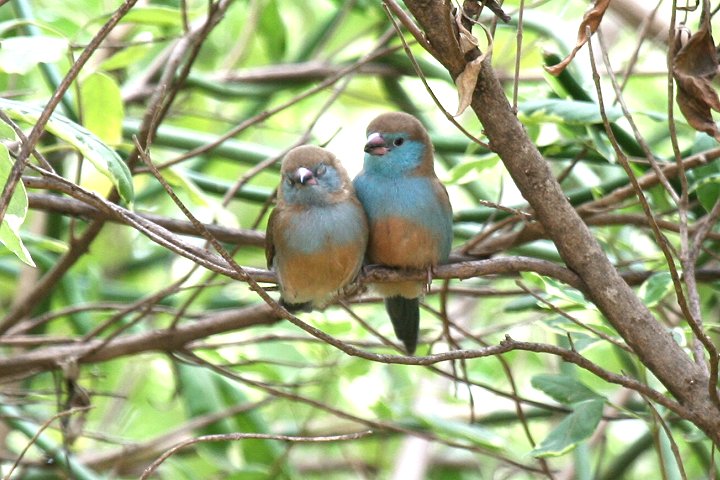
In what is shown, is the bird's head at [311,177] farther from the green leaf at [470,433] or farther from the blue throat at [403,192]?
the green leaf at [470,433]

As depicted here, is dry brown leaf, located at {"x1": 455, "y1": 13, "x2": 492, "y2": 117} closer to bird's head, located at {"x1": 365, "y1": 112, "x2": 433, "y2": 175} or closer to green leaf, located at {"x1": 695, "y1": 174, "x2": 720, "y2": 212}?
green leaf, located at {"x1": 695, "y1": 174, "x2": 720, "y2": 212}

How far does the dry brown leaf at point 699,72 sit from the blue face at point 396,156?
3.38ft

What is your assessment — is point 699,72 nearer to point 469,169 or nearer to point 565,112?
point 565,112

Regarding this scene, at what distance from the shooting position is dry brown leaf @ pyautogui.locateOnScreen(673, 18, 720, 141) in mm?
1737

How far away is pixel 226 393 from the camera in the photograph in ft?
10.6

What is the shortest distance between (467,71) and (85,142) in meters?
0.69

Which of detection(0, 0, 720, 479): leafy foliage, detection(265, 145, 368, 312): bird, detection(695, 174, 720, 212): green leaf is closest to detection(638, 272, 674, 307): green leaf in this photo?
detection(0, 0, 720, 479): leafy foliage

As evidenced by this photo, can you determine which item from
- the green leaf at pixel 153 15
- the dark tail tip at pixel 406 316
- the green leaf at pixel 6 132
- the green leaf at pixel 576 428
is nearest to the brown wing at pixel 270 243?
the dark tail tip at pixel 406 316

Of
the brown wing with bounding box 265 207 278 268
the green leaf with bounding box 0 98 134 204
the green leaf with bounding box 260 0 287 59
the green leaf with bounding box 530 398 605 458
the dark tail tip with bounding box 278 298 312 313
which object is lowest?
the green leaf with bounding box 530 398 605 458

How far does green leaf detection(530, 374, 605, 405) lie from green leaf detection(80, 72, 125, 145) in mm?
1087

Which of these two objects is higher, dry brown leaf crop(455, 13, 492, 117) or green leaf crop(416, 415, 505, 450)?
dry brown leaf crop(455, 13, 492, 117)

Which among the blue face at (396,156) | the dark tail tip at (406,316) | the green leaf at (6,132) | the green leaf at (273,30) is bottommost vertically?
the green leaf at (6,132)

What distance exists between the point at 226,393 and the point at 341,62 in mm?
1231

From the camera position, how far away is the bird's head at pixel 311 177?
2.56 m
